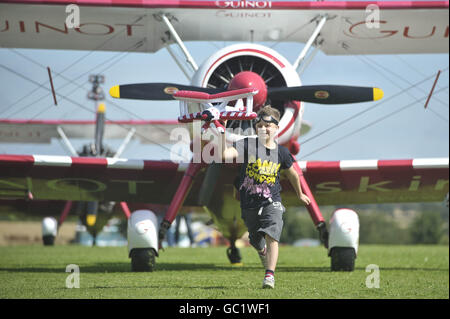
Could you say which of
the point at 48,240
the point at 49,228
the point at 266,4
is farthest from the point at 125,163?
the point at 48,240

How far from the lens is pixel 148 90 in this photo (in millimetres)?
7246

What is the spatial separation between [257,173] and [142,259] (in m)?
2.88

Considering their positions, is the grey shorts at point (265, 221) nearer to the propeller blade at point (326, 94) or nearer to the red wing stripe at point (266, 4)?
the propeller blade at point (326, 94)

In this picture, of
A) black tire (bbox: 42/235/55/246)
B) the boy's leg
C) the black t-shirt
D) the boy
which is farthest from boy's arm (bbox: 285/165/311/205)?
black tire (bbox: 42/235/55/246)

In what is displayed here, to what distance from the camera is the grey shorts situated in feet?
15.9

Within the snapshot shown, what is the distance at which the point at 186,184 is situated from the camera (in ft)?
24.8

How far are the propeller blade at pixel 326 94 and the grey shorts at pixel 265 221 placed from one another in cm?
275

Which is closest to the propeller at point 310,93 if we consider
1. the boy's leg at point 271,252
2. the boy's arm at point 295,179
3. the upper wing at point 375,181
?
the upper wing at point 375,181

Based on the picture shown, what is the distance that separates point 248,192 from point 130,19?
4.87 meters

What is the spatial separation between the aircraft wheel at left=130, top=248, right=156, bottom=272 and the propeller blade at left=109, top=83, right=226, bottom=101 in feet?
5.98

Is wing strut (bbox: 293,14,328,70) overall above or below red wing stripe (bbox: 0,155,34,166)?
above

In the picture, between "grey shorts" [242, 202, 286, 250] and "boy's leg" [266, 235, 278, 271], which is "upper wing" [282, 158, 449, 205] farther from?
"boy's leg" [266, 235, 278, 271]
